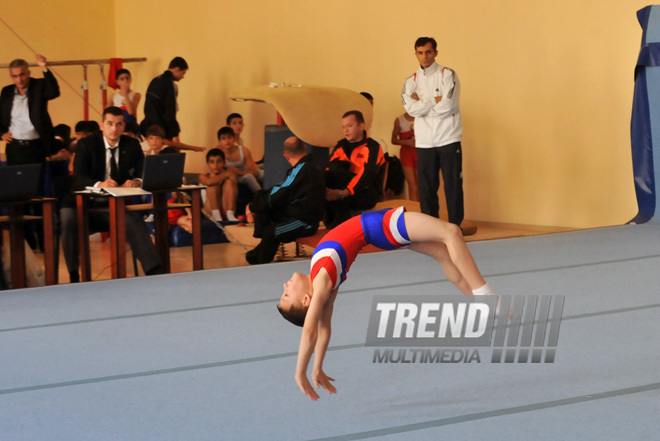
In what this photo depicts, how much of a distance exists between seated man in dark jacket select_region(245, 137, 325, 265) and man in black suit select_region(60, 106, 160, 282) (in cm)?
72

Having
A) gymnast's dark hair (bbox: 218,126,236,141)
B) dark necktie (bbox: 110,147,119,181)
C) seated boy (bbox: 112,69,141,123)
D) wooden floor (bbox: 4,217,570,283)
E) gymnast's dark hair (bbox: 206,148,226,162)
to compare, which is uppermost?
seated boy (bbox: 112,69,141,123)

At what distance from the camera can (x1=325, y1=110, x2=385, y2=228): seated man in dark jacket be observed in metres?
5.84

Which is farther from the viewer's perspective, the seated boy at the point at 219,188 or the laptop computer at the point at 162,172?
the seated boy at the point at 219,188

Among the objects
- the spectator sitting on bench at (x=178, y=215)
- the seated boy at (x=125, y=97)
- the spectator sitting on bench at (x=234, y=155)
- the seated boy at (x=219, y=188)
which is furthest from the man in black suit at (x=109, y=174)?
the seated boy at (x=125, y=97)

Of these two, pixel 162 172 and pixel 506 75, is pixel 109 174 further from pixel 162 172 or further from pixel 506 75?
pixel 506 75

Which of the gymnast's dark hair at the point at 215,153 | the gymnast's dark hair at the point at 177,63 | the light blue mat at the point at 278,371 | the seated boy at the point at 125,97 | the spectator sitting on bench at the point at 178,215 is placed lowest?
the spectator sitting on bench at the point at 178,215

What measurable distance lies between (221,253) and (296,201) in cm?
134

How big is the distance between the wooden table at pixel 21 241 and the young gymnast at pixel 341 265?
2.71m

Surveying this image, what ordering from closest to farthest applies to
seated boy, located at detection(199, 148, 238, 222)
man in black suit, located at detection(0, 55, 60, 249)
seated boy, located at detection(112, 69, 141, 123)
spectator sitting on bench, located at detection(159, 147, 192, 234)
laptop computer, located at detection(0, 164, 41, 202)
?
laptop computer, located at detection(0, 164, 41, 202) → man in black suit, located at detection(0, 55, 60, 249) → spectator sitting on bench, located at detection(159, 147, 192, 234) → seated boy, located at detection(199, 148, 238, 222) → seated boy, located at detection(112, 69, 141, 123)

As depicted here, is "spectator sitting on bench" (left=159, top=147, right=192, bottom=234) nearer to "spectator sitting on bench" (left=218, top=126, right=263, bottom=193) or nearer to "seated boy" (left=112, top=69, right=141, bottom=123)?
"spectator sitting on bench" (left=218, top=126, right=263, bottom=193)

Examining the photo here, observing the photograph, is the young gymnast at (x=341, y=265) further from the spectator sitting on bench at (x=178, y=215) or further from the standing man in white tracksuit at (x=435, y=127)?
the spectator sitting on bench at (x=178, y=215)

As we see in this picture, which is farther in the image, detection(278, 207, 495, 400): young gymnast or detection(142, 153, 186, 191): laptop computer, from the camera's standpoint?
detection(142, 153, 186, 191): laptop computer

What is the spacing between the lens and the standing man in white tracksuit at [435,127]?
20.9 ft

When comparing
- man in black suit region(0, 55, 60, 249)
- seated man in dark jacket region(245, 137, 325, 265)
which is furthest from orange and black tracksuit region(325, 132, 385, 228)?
man in black suit region(0, 55, 60, 249)
